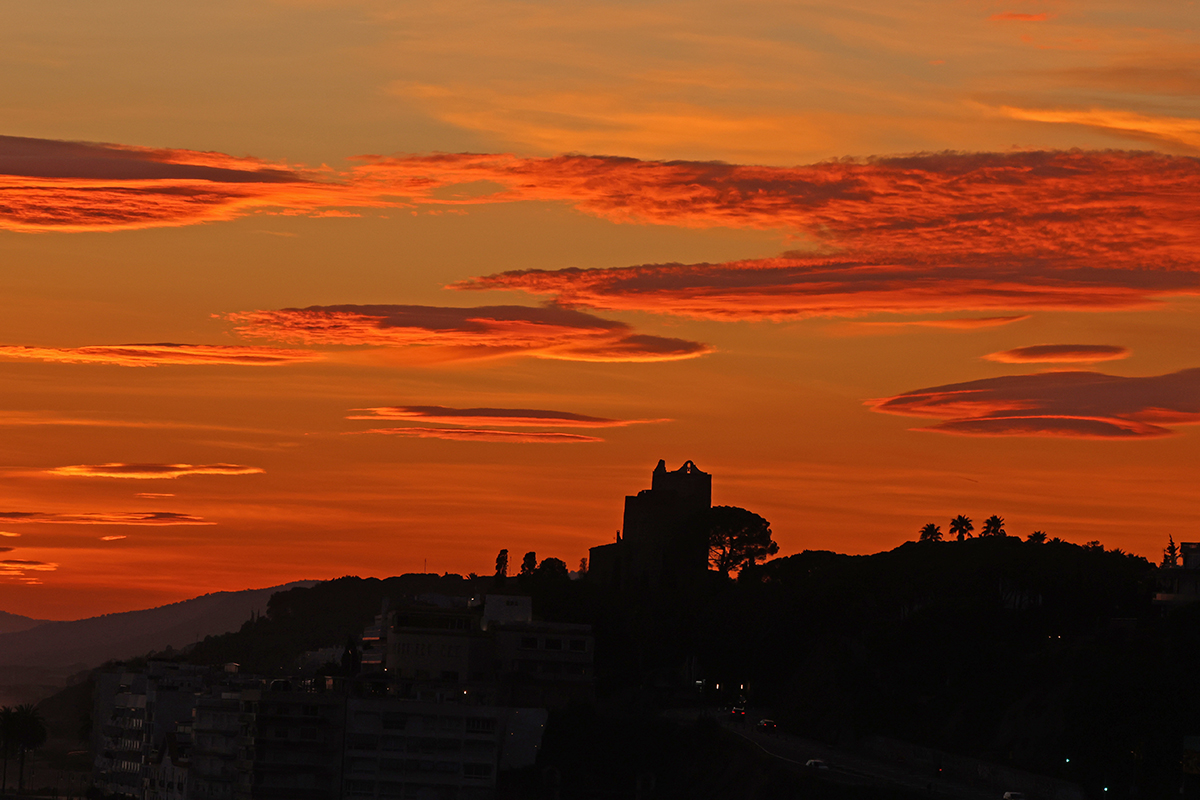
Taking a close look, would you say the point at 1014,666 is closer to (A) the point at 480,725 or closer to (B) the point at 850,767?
(B) the point at 850,767

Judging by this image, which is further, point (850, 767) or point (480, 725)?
point (480, 725)

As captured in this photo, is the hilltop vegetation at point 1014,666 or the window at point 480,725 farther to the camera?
the window at point 480,725

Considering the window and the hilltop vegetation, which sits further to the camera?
the window

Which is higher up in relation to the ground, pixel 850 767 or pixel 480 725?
pixel 480 725

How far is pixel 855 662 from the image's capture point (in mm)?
187250

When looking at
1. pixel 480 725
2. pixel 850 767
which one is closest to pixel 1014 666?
pixel 850 767

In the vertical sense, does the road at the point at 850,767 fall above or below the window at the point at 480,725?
below

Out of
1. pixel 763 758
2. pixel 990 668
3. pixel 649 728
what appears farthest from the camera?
pixel 649 728

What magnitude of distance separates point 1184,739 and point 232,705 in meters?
101

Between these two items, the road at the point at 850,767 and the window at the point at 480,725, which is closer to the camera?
the road at the point at 850,767

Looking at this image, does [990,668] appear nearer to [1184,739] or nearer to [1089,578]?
[1089,578]

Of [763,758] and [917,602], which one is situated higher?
[917,602]

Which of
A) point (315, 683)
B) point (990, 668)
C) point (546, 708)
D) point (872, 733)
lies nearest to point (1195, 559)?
point (990, 668)

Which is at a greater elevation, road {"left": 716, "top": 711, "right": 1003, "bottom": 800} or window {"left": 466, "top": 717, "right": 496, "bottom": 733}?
window {"left": 466, "top": 717, "right": 496, "bottom": 733}
